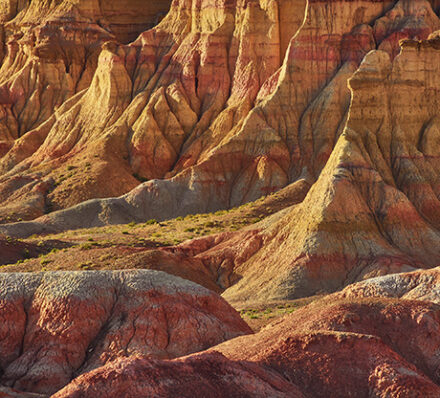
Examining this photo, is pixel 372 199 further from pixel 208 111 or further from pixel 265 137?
pixel 208 111

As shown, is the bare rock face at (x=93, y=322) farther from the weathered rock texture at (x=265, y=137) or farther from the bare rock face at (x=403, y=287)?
the weathered rock texture at (x=265, y=137)

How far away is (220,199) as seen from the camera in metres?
93.4

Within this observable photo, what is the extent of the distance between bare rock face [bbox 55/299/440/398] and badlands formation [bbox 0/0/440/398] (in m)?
0.07

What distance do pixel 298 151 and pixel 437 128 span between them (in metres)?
23.5

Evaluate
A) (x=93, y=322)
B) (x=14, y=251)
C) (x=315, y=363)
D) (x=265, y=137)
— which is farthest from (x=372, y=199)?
(x=315, y=363)

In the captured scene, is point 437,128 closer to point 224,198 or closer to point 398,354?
point 224,198

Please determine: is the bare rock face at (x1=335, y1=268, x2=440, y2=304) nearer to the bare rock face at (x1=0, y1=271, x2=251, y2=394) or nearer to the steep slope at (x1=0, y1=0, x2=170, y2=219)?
the bare rock face at (x1=0, y1=271, x2=251, y2=394)

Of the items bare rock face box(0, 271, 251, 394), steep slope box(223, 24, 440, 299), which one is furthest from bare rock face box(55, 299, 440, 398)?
steep slope box(223, 24, 440, 299)

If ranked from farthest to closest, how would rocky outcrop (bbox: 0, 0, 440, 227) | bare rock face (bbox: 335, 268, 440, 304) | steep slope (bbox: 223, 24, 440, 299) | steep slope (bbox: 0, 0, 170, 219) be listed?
steep slope (bbox: 0, 0, 170, 219) < rocky outcrop (bbox: 0, 0, 440, 227) < steep slope (bbox: 223, 24, 440, 299) < bare rock face (bbox: 335, 268, 440, 304)

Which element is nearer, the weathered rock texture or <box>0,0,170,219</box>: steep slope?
the weathered rock texture

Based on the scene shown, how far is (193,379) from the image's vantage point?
30.8 m

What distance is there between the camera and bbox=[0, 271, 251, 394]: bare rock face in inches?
1614

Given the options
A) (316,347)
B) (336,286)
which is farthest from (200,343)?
(336,286)

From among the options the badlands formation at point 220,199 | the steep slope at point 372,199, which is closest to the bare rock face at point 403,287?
the badlands formation at point 220,199
